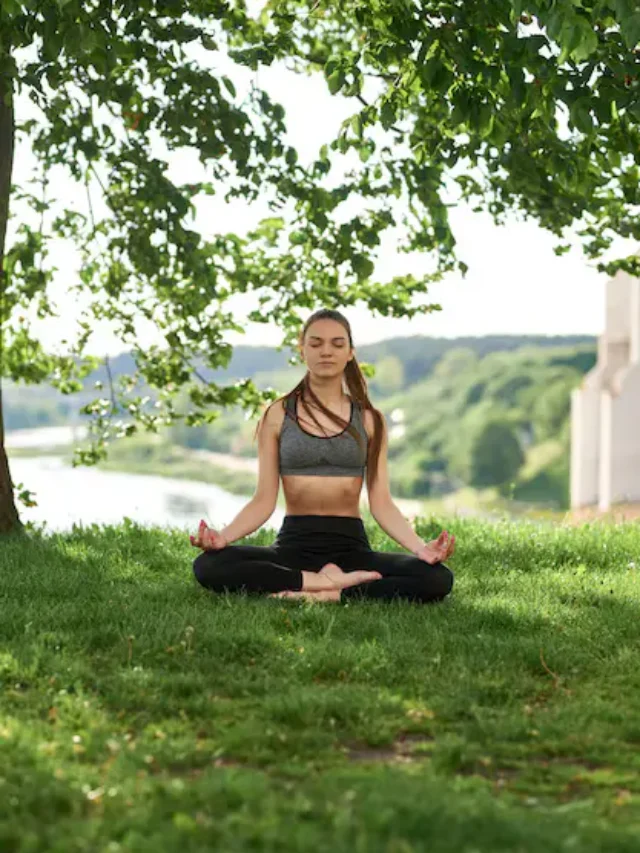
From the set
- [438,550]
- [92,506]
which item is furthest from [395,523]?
[92,506]

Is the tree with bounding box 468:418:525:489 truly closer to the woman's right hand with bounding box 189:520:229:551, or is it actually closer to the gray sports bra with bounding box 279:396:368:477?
the gray sports bra with bounding box 279:396:368:477

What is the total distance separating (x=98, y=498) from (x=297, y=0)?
17.8 feet

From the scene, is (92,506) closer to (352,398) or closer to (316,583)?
(352,398)

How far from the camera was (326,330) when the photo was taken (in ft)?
23.8

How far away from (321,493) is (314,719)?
9.31ft

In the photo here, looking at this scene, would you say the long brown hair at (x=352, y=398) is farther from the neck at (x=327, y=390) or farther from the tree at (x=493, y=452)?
the tree at (x=493, y=452)

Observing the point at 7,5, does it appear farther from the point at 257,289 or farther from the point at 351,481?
the point at 257,289

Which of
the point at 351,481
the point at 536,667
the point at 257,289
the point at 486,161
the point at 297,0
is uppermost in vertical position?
the point at 297,0

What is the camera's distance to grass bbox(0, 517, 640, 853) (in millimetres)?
3395

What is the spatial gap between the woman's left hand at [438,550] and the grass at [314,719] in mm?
292

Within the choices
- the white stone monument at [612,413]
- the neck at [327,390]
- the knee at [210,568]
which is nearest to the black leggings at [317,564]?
the knee at [210,568]

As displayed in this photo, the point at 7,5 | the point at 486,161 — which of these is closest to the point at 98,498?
the point at 486,161

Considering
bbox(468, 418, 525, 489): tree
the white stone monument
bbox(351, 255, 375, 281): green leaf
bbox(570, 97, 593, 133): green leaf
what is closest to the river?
bbox(351, 255, 375, 281): green leaf

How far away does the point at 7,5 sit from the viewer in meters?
6.22
